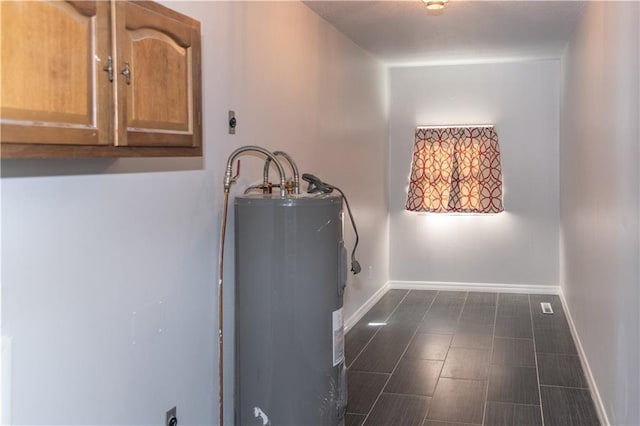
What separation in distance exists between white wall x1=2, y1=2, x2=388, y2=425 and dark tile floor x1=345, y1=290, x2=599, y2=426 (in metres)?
1.12

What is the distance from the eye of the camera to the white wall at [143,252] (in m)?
1.86

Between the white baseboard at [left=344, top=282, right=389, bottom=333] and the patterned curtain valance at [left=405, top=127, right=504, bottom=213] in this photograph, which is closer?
the white baseboard at [left=344, top=282, right=389, bottom=333]

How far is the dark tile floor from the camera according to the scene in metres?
3.55

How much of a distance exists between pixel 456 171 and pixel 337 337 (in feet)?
13.2

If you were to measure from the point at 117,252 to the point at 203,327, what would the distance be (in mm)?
753

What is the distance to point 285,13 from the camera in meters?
3.82

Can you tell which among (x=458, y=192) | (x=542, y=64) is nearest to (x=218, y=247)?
(x=458, y=192)

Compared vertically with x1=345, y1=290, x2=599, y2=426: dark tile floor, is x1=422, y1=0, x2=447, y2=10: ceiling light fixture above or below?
above

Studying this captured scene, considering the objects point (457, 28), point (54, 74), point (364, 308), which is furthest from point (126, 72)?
point (364, 308)

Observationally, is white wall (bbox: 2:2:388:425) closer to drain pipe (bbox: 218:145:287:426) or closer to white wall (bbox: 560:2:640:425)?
drain pipe (bbox: 218:145:287:426)

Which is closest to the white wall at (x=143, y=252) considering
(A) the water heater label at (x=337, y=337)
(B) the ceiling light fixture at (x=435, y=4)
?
(A) the water heater label at (x=337, y=337)

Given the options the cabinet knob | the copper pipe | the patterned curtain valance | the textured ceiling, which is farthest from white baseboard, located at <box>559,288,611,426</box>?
the cabinet knob

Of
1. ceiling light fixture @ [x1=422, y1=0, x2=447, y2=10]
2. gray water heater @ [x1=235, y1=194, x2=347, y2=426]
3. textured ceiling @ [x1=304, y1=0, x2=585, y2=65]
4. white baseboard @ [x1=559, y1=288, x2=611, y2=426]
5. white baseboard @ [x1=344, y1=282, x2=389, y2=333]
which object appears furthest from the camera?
white baseboard @ [x1=344, y1=282, x2=389, y2=333]

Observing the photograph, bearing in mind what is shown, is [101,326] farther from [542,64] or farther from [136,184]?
[542,64]
